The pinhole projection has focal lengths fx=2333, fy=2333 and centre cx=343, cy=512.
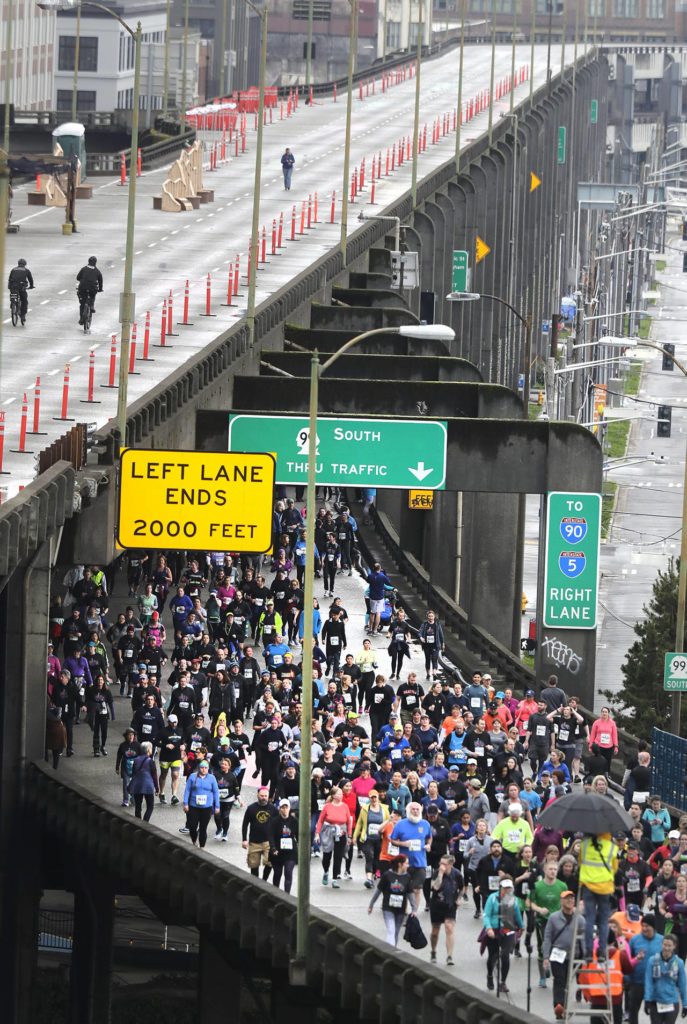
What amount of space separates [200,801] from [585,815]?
7.63 m

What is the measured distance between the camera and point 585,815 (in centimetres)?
2483

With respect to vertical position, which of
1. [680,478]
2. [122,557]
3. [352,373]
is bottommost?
[680,478]

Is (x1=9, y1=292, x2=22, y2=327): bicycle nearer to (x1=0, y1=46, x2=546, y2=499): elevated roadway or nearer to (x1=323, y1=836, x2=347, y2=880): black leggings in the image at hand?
(x1=0, y1=46, x2=546, y2=499): elevated roadway

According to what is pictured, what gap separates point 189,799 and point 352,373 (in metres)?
24.9

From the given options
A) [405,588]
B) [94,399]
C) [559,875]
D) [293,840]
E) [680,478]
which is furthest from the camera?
[680,478]

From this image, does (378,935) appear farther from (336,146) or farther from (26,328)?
(336,146)

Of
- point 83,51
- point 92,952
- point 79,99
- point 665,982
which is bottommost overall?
point 92,952

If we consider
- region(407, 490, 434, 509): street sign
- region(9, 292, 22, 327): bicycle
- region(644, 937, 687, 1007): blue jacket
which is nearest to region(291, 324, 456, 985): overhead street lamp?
region(644, 937, 687, 1007): blue jacket

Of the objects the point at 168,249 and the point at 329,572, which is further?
the point at 168,249

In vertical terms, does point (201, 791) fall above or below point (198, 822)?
above

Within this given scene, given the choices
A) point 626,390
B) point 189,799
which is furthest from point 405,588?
point 626,390

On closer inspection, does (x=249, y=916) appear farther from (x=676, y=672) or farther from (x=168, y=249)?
(x=168, y=249)

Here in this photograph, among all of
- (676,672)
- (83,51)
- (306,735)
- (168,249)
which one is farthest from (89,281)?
(83,51)

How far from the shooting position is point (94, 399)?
45531mm
